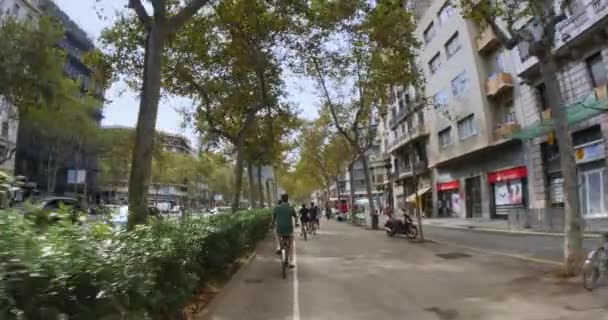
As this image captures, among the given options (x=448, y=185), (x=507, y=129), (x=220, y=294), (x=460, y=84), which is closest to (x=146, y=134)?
(x=220, y=294)

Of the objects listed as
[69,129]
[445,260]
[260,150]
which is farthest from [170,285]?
[69,129]

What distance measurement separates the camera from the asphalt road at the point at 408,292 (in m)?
7.68

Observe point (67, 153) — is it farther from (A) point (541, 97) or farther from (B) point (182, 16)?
(B) point (182, 16)

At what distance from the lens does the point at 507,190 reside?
34.3 metres

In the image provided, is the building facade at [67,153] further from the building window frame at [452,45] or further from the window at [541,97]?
the window at [541,97]

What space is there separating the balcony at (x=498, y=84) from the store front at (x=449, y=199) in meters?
10.8

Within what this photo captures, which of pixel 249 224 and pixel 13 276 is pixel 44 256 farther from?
pixel 249 224

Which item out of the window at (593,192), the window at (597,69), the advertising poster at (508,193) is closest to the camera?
the window at (597,69)

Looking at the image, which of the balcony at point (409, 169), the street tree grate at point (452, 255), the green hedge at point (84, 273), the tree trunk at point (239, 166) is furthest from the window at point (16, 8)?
the green hedge at point (84, 273)

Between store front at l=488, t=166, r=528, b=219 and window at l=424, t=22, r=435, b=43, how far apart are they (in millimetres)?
14183

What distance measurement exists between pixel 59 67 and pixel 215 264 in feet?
61.1

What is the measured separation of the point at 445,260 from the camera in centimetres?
1416

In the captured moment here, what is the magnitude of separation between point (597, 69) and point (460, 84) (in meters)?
15.1

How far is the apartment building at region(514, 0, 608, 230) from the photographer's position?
2270cm
